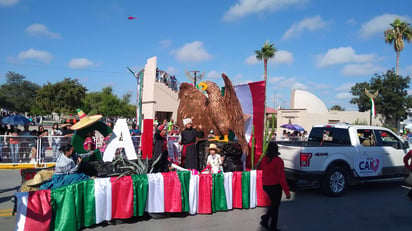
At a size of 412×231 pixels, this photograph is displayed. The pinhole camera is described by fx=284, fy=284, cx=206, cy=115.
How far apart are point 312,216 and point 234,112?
3.45 metres

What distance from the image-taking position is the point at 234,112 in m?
8.10

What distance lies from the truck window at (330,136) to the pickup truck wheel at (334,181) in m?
0.85

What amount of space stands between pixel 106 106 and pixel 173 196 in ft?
144

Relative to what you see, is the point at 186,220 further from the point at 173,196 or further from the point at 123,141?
the point at 123,141

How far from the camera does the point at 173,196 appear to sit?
529 centimetres

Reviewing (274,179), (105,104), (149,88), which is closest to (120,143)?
(274,179)

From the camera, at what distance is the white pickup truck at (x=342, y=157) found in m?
6.88

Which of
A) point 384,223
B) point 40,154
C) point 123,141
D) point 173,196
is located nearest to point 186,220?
point 173,196

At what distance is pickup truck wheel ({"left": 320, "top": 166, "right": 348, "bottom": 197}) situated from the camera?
7089 mm

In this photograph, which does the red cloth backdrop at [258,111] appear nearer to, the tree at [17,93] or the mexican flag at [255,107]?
the mexican flag at [255,107]

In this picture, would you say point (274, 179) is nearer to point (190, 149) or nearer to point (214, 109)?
point (190, 149)

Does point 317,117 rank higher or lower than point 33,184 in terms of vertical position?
higher

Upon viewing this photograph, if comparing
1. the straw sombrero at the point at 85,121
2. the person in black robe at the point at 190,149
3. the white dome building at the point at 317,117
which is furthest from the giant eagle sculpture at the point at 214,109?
the white dome building at the point at 317,117

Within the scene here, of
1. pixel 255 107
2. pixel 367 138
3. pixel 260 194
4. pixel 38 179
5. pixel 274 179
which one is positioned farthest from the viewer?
pixel 367 138
